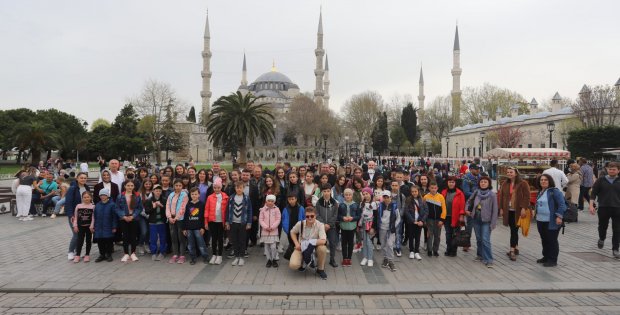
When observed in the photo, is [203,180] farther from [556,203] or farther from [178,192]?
[556,203]

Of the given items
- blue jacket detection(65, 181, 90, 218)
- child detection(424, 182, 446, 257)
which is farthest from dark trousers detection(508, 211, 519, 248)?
blue jacket detection(65, 181, 90, 218)

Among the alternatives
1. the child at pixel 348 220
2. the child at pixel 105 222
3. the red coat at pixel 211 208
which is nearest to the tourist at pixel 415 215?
the child at pixel 348 220

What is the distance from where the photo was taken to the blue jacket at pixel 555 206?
6488mm

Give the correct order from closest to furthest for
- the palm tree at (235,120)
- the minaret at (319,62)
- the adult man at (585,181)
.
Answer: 1. the adult man at (585,181)
2. the palm tree at (235,120)
3. the minaret at (319,62)

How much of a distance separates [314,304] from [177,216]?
3067mm

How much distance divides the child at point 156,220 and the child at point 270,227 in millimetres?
1930

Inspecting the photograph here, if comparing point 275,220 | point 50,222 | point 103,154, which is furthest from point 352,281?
point 103,154

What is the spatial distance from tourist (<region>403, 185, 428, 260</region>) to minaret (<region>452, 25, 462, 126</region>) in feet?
218

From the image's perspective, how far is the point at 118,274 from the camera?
6164mm

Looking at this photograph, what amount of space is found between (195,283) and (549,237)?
5.87 meters

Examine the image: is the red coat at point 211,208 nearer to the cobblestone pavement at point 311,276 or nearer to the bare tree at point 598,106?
the cobblestone pavement at point 311,276

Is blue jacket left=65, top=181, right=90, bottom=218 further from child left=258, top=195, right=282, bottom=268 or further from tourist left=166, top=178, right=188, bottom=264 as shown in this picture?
child left=258, top=195, right=282, bottom=268

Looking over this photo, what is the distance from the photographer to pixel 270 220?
647 centimetres

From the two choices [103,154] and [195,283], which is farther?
[103,154]
